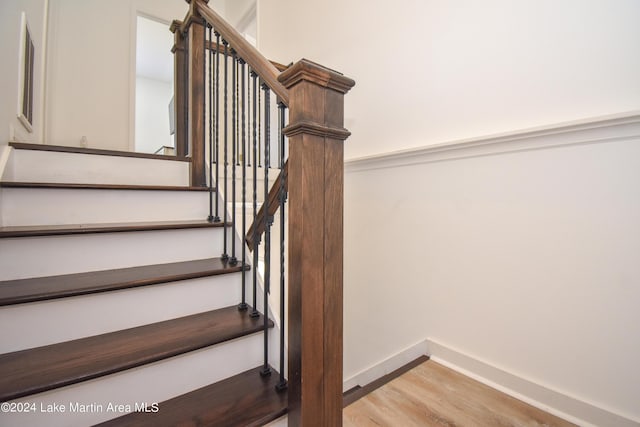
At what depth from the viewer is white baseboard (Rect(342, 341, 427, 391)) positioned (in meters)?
1.74

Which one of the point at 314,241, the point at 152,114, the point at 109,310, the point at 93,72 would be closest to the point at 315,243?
the point at 314,241

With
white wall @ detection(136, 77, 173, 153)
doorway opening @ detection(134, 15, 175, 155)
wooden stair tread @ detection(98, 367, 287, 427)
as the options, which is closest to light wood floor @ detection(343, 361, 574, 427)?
wooden stair tread @ detection(98, 367, 287, 427)

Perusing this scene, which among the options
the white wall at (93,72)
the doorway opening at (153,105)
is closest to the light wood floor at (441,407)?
the white wall at (93,72)

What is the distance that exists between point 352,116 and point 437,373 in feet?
5.73

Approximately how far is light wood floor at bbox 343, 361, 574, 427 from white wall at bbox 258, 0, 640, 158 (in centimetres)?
124

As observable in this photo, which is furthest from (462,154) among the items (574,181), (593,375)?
(593,375)

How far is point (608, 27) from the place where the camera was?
3.74 ft

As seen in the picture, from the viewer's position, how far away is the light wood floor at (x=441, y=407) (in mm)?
1225

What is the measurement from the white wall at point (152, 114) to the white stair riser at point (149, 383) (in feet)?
20.3

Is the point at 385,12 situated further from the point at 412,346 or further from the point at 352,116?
the point at 412,346

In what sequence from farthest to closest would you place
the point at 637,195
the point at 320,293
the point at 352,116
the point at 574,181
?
the point at 352,116 → the point at 574,181 → the point at 637,195 → the point at 320,293

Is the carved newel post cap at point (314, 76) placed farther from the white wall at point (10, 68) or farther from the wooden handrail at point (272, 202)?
the white wall at point (10, 68)

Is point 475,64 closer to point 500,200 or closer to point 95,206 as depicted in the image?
point 500,200

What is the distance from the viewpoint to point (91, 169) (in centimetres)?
171
